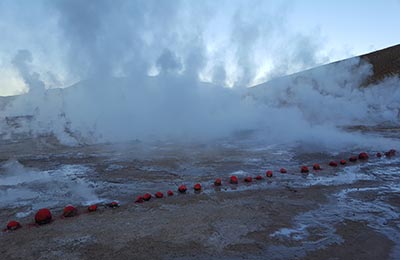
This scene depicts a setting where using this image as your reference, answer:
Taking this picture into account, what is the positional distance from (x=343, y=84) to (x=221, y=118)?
834 cm

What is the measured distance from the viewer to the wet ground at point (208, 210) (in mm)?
3490

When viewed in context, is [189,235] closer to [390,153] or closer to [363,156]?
[363,156]

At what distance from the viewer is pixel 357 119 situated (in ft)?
62.1

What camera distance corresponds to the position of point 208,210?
4738 mm

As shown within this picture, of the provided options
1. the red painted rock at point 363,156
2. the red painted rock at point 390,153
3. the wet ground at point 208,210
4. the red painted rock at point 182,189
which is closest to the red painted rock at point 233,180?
the wet ground at point 208,210

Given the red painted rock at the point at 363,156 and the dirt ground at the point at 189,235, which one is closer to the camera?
the dirt ground at the point at 189,235

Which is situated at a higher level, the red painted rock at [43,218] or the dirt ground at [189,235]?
the red painted rock at [43,218]

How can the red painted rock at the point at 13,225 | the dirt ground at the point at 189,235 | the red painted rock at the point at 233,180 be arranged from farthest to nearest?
the red painted rock at the point at 233,180 < the red painted rock at the point at 13,225 < the dirt ground at the point at 189,235

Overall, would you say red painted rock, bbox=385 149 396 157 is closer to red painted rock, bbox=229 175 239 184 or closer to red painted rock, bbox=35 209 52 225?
red painted rock, bbox=229 175 239 184

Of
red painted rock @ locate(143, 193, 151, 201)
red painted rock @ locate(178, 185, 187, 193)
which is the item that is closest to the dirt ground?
red painted rock @ locate(143, 193, 151, 201)

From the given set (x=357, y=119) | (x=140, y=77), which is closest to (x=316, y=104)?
(x=357, y=119)

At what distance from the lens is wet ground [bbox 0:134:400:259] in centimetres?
349

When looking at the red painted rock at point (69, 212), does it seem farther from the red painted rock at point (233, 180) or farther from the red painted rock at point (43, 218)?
the red painted rock at point (233, 180)

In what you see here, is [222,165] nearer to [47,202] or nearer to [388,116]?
[47,202]
